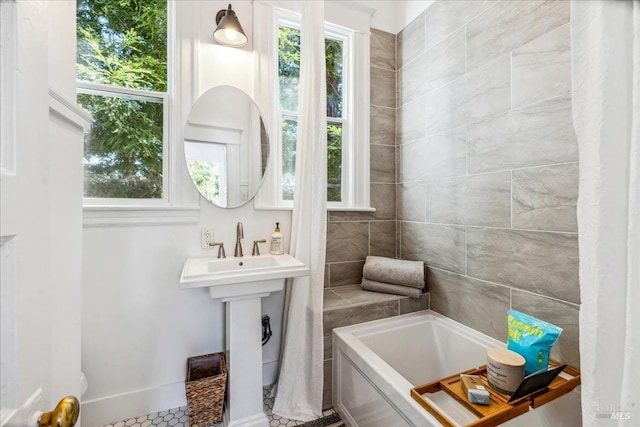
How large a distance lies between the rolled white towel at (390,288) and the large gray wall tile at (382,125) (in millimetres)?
1131

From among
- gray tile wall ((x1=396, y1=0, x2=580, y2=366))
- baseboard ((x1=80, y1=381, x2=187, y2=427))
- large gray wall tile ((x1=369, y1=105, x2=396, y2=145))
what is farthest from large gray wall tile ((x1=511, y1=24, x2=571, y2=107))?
baseboard ((x1=80, y1=381, x2=187, y2=427))

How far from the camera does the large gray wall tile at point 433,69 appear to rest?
1.75 metres

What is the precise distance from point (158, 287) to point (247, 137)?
3.59 feet

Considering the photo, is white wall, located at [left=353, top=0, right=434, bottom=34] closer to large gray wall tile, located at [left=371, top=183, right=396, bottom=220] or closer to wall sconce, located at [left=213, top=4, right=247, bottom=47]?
wall sconce, located at [left=213, top=4, right=247, bottom=47]

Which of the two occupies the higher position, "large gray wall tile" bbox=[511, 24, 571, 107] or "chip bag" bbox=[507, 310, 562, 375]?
"large gray wall tile" bbox=[511, 24, 571, 107]

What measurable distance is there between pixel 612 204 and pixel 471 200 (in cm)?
103

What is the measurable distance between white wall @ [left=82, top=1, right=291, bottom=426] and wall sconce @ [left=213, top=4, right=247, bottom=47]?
5cm

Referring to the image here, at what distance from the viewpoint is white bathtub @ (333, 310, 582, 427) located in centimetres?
114

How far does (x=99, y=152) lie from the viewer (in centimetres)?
154

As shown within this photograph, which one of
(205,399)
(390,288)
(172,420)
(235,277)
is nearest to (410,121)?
(390,288)

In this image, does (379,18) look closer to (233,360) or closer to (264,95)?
(264,95)

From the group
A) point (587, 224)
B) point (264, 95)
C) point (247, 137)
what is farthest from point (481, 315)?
point (264, 95)

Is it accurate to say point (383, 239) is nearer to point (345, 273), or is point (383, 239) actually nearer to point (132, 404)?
point (345, 273)

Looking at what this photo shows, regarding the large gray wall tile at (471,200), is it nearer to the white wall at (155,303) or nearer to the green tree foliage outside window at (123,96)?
the white wall at (155,303)
